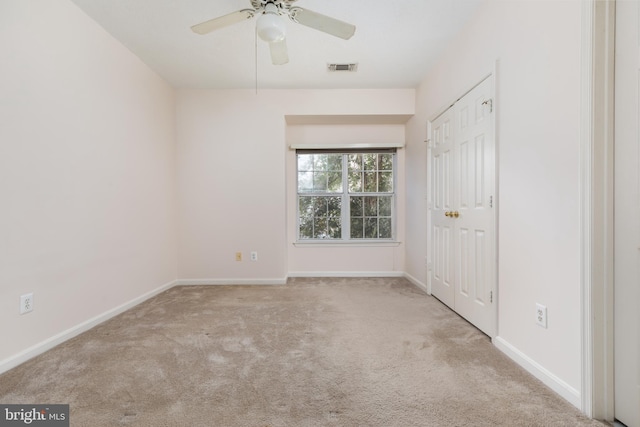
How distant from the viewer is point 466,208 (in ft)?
7.92

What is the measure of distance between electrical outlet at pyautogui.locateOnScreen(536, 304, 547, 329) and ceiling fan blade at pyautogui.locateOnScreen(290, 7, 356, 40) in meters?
1.97

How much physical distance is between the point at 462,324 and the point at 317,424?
1645 millimetres

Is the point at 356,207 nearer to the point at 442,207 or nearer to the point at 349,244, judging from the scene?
the point at 349,244

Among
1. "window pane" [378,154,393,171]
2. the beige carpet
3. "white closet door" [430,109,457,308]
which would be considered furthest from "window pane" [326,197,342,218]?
the beige carpet

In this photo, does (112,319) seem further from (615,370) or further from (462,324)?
(615,370)

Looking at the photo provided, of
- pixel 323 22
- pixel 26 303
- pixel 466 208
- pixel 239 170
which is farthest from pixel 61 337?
pixel 466 208

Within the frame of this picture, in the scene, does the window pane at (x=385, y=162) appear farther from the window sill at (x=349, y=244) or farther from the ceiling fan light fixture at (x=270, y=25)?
the ceiling fan light fixture at (x=270, y=25)

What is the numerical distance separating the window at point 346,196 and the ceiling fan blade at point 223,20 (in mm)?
2423

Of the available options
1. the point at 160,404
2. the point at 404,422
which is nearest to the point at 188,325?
the point at 160,404

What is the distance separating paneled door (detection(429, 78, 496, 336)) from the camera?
2.08 meters

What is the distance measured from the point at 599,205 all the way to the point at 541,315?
673 mm

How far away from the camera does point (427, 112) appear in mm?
3266

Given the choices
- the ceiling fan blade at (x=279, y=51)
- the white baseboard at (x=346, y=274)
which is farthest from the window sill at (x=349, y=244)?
the ceiling fan blade at (x=279, y=51)

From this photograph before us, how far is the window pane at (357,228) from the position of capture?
4250mm
